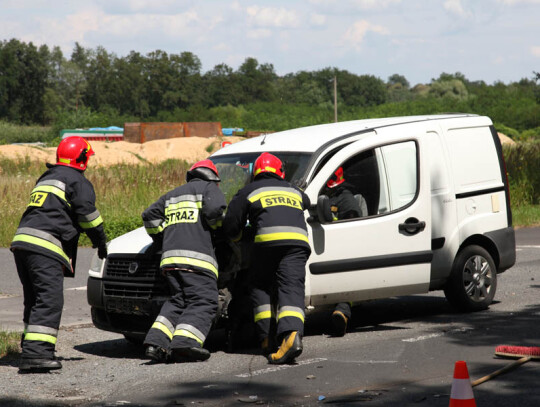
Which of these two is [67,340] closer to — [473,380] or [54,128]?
[473,380]

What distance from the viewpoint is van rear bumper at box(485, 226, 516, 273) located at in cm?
906

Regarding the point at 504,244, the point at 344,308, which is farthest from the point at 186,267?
the point at 504,244

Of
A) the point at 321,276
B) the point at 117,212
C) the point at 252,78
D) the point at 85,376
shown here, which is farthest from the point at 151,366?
the point at 252,78

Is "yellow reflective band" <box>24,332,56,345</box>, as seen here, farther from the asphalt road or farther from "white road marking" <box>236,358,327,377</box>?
"white road marking" <box>236,358,327,377</box>

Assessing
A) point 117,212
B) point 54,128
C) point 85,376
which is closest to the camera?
point 85,376

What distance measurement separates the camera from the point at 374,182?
822cm

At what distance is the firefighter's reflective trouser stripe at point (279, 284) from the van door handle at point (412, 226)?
127 centimetres

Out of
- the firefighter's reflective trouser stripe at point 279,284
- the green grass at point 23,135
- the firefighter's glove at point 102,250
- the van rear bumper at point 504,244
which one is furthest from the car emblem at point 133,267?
the green grass at point 23,135

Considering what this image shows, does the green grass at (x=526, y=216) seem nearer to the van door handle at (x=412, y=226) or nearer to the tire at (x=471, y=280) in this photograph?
the tire at (x=471, y=280)

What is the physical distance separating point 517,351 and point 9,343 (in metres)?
4.42

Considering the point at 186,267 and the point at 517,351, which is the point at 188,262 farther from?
the point at 517,351

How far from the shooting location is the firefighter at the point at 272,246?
7199 millimetres

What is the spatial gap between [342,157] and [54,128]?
68560 millimetres

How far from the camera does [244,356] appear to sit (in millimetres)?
7359
